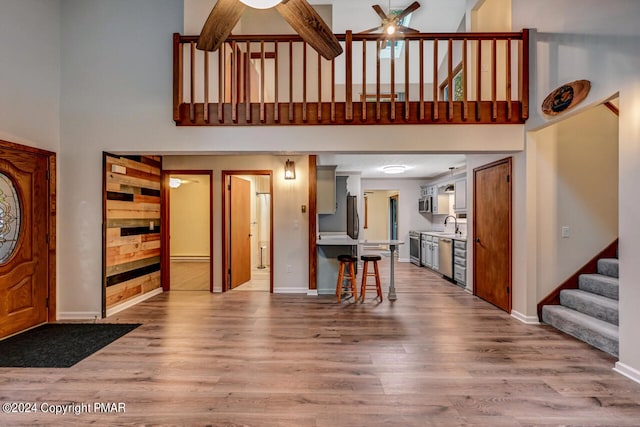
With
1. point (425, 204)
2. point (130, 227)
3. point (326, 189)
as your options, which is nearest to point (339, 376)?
point (326, 189)

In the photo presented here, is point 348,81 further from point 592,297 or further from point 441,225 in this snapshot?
point 441,225

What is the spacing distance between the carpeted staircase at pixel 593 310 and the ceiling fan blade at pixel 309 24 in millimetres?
3507

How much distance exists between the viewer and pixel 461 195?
→ 6.26m

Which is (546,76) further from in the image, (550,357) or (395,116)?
(550,357)

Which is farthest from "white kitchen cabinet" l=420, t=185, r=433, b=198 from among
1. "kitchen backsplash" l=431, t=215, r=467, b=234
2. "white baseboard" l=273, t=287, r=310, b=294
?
"white baseboard" l=273, t=287, r=310, b=294

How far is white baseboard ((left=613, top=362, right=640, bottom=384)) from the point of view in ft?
7.70

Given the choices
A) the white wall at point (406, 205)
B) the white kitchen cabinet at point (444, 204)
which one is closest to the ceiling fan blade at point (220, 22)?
the white kitchen cabinet at point (444, 204)

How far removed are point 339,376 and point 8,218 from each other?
367cm

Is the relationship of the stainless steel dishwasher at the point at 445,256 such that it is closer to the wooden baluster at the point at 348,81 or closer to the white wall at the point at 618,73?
the white wall at the point at 618,73

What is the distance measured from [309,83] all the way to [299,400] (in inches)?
207

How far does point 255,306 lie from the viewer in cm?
437

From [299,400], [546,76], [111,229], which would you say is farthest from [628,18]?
[111,229]

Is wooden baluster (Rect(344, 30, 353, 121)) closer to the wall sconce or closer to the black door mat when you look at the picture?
the wall sconce

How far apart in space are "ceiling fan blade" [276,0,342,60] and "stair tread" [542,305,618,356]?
348cm
